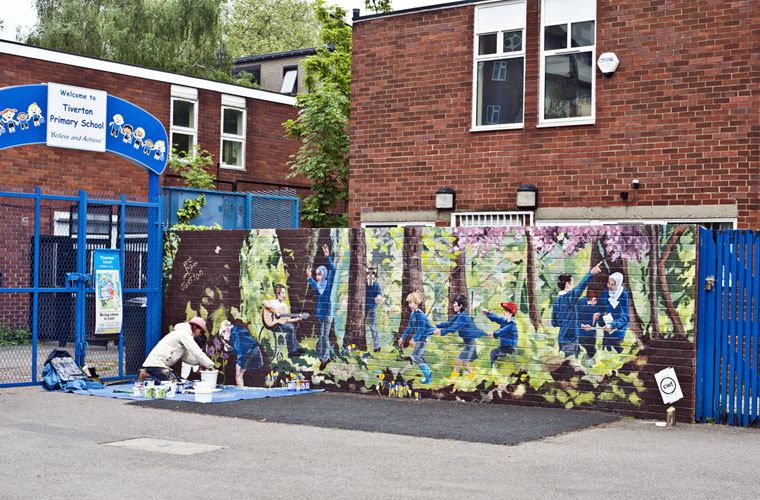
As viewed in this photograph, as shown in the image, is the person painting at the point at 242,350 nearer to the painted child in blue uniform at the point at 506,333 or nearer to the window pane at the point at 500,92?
the painted child in blue uniform at the point at 506,333

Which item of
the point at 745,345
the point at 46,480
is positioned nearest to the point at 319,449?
the point at 46,480

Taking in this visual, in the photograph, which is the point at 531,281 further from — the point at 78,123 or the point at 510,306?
the point at 78,123

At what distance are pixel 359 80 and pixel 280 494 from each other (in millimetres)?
11321

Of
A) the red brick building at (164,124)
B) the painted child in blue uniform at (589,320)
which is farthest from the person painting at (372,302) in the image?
the red brick building at (164,124)

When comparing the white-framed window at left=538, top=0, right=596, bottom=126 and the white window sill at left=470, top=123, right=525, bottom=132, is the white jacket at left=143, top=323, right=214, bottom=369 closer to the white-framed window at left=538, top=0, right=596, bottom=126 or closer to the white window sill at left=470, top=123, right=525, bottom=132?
the white window sill at left=470, top=123, right=525, bottom=132

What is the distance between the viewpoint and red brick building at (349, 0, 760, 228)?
13922 mm

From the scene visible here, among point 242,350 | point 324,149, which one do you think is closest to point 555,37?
point 242,350

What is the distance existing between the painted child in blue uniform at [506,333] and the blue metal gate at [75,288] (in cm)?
550

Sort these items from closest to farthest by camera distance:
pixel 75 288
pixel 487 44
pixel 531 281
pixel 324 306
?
1. pixel 531 281
2. pixel 324 306
3. pixel 75 288
4. pixel 487 44

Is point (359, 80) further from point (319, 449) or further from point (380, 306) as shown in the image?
point (319, 449)

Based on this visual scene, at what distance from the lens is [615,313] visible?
1095cm

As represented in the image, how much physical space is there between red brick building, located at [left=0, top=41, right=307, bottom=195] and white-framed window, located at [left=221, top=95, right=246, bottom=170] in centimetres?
3

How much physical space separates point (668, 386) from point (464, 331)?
2605 millimetres

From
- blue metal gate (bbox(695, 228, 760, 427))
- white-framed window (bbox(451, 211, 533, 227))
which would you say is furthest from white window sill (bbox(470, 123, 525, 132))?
blue metal gate (bbox(695, 228, 760, 427))
